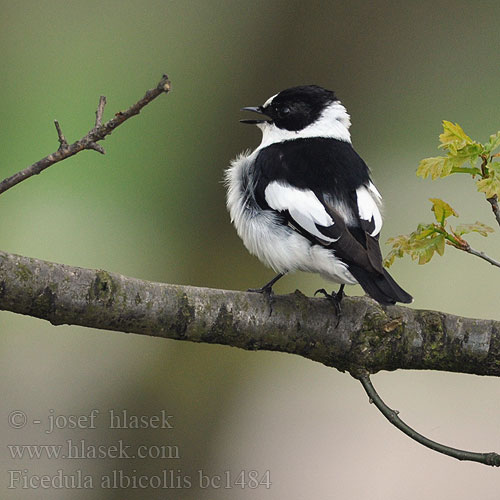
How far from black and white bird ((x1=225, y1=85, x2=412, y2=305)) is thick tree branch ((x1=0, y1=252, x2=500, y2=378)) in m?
0.11

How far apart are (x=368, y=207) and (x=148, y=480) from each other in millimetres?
2689

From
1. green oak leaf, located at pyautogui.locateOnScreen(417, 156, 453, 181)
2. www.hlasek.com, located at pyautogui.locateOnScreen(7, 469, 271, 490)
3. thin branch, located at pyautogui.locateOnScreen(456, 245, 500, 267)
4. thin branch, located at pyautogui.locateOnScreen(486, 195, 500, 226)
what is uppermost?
green oak leaf, located at pyautogui.locateOnScreen(417, 156, 453, 181)

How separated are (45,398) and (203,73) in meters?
2.47

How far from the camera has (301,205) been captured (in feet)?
9.69

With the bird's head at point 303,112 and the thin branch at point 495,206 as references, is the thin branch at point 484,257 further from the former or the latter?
the bird's head at point 303,112

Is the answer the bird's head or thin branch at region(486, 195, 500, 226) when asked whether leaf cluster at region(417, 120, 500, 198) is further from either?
the bird's head

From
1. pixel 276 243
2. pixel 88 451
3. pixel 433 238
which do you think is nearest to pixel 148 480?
pixel 88 451

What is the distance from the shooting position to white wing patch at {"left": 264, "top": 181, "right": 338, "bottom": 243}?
2.89m

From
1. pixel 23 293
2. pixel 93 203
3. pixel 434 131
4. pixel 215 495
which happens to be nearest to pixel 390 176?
pixel 434 131

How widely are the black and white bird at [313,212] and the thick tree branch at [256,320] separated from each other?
109 millimetres

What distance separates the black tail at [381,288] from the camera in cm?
262

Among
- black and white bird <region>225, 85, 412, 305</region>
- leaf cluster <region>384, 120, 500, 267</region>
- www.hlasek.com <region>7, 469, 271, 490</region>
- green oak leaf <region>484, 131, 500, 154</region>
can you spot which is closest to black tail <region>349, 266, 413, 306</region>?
black and white bird <region>225, 85, 412, 305</region>

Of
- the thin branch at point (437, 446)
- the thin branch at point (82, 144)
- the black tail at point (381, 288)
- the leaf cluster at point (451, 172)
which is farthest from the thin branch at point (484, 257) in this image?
the thin branch at point (82, 144)

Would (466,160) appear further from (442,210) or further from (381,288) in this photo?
(381,288)
